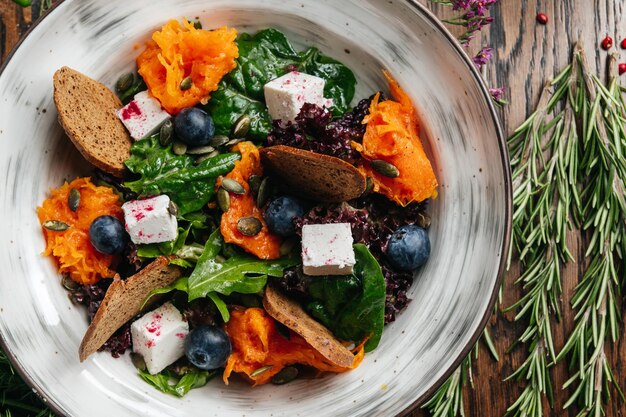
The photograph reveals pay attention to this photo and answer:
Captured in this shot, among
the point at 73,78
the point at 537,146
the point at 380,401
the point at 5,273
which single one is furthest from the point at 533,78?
the point at 5,273

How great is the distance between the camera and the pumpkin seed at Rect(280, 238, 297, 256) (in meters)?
2.58

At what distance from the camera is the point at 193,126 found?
252 centimetres

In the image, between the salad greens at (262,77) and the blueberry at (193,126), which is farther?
the salad greens at (262,77)

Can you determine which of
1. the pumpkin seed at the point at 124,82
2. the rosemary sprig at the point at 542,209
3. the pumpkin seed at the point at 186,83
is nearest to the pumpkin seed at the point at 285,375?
the rosemary sprig at the point at 542,209

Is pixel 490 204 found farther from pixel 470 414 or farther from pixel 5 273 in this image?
pixel 5 273

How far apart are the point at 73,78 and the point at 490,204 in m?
1.67

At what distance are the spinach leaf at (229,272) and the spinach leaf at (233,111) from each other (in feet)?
1.43

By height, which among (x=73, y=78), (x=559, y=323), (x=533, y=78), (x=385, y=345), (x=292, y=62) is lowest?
(x=385, y=345)

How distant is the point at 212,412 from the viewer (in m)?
2.63

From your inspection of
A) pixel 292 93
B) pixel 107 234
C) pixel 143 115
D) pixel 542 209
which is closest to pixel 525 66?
pixel 542 209

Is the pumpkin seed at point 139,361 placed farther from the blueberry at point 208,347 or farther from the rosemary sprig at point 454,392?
the rosemary sprig at point 454,392

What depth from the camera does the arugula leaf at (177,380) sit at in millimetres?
2617

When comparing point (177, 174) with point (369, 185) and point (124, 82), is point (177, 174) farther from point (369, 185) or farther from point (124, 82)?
point (369, 185)

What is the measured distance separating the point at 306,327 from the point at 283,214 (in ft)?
1.43
